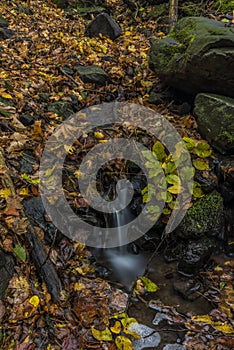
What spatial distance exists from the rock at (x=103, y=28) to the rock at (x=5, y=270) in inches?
262

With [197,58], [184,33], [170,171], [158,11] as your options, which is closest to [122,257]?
[170,171]

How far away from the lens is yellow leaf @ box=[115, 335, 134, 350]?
303cm

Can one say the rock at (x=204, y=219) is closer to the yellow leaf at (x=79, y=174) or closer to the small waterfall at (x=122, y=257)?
the small waterfall at (x=122, y=257)

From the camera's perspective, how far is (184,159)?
180 inches

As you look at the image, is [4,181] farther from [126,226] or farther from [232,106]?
[232,106]

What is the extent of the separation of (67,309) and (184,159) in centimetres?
268

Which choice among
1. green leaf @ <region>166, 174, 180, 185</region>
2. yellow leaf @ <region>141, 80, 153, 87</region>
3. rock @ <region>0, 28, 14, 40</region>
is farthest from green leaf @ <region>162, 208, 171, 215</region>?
rock @ <region>0, 28, 14, 40</region>

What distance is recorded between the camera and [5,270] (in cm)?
296

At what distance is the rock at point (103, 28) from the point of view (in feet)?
25.8

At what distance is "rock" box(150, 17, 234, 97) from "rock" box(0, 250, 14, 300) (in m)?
3.89

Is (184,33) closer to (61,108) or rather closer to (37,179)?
(61,108)

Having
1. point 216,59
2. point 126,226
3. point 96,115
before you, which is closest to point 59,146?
point 96,115

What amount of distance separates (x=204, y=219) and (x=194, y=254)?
52cm

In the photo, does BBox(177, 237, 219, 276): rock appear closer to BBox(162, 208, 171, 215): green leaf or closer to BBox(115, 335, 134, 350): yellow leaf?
BBox(162, 208, 171, 215): green leaf
